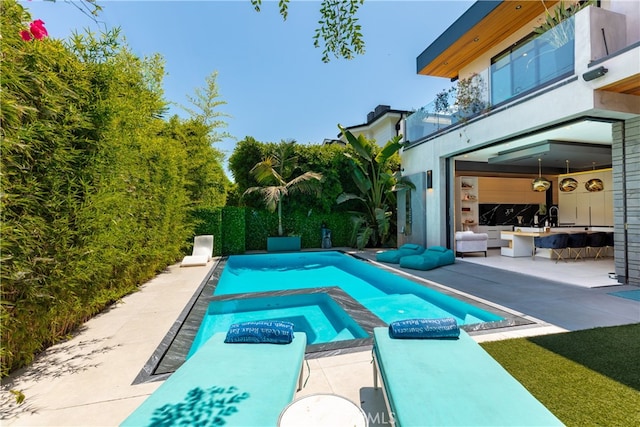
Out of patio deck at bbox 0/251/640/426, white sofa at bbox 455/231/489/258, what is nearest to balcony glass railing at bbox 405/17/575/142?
white sofa at bbox 455/231/489/258

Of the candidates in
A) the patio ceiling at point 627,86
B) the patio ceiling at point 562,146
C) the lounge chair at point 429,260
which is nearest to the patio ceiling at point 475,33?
the patio ceiling at point 562,146

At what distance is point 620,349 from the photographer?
128 inches

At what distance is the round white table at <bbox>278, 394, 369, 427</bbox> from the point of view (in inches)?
58.4

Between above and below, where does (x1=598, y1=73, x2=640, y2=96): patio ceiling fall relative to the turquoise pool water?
above

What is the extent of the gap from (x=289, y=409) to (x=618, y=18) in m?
9.39

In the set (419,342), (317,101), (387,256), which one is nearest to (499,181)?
(387,256)

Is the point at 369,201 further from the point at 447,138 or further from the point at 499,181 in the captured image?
the point at 499,181

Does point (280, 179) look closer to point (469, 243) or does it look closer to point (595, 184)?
point (469, 243)

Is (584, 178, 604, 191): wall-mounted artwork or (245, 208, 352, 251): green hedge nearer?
(584, 178, 604, 191): wall-mounted artwork

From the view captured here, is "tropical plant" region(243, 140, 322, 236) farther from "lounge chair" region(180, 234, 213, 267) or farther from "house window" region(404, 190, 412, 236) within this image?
"house window" region(404, 190, 412, 236)

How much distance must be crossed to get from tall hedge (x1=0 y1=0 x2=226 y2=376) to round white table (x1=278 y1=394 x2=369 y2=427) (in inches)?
110

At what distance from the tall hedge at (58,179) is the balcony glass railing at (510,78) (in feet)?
28.7

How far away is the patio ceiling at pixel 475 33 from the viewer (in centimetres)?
909

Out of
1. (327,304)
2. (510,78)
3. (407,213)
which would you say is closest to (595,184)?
(510,78)
